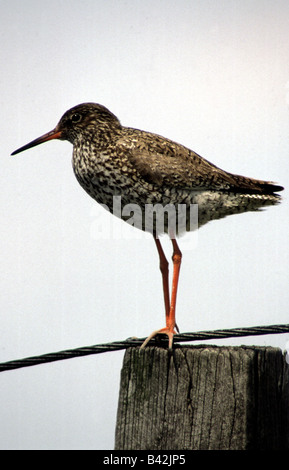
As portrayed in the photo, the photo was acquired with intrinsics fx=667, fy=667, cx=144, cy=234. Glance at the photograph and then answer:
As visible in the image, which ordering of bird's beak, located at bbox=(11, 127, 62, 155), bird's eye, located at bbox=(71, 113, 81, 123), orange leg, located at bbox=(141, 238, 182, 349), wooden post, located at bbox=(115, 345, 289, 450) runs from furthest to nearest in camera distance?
bird's beak, located at bbox=(11, 127, 62, 155)
bird's eye, located at bbox=(71, 113, 81, 123)
orange leg, located at bbox=(141, 238, 182, 349)
wooden post, located at bbox=(115, 345, 289, 450)

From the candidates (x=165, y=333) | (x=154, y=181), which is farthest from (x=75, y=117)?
(x=165, y=333)

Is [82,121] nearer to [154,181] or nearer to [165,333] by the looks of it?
[154,181]

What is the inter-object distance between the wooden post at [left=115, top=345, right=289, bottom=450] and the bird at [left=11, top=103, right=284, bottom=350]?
2203 millimetres

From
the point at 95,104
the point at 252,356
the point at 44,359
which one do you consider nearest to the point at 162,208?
the point at 95,104

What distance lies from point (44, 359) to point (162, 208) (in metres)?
2.62

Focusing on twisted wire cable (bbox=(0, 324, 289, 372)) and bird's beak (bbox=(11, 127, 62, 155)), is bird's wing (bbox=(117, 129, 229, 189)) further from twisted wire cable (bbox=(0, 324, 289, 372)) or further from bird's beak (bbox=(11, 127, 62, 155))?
twisted wire cable (bbox=(0, 324, 289, 372))

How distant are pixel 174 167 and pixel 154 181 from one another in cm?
35

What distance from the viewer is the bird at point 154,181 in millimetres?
6984

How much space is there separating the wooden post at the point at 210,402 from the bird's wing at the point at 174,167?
3.00 m

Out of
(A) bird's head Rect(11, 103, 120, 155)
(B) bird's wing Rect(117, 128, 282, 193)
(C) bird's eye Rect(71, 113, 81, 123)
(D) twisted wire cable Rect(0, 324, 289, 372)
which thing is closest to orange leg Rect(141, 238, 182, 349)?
(B) bird's wing Rect(117, 128, 282, 193)

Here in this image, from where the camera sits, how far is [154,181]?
7.00m

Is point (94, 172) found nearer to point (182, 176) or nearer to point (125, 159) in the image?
point (125, 159)

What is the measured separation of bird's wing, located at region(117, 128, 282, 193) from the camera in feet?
23.2

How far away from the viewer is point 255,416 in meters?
4.09
